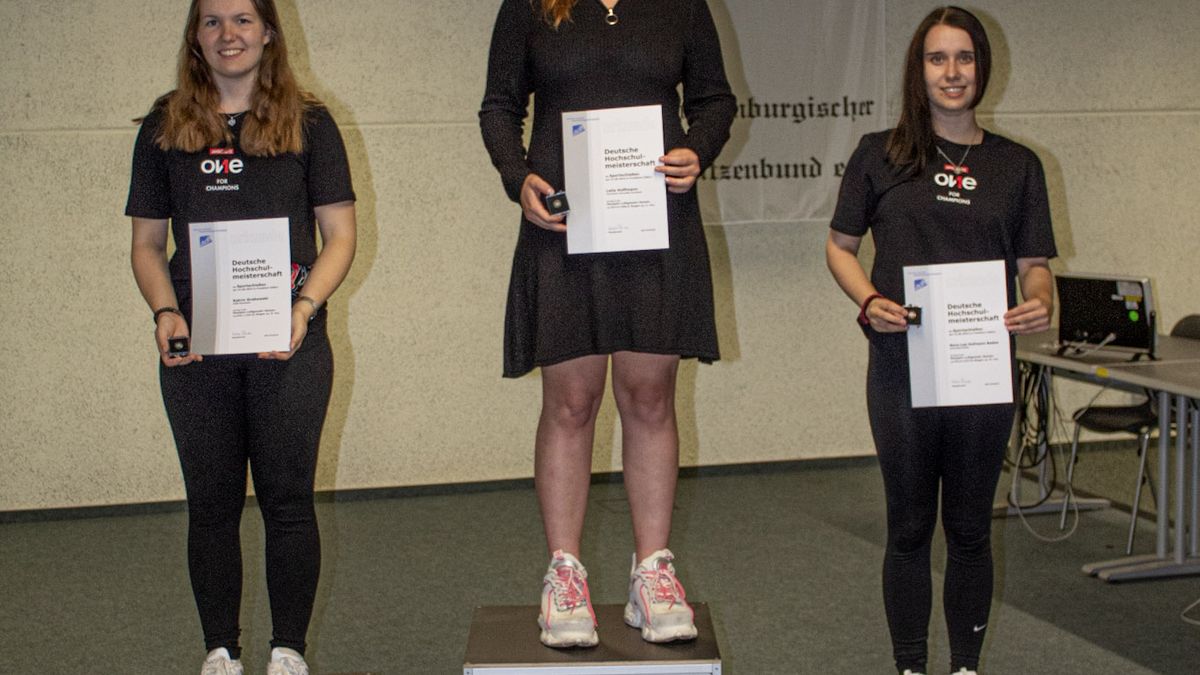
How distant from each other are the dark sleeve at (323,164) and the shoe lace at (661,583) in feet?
3.20

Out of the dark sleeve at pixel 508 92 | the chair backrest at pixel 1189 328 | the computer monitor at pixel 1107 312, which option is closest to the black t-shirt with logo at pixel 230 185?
the dark sleeve at pixel 508 92

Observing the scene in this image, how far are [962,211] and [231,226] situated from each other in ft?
4.84

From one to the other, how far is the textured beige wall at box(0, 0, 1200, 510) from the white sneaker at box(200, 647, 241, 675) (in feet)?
9.67

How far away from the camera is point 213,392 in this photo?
242 centimetres

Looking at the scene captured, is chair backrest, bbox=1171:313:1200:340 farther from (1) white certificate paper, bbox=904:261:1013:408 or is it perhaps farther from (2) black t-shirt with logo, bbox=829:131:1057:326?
(1) white certificate paper, bbox=904:261:1013:408

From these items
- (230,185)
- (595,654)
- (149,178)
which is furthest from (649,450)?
(149,178)

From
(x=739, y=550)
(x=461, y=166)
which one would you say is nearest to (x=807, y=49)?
(x=461, y=166)

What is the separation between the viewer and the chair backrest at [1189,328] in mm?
4762

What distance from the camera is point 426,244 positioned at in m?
5.44

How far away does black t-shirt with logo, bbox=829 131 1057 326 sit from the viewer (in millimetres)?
2561

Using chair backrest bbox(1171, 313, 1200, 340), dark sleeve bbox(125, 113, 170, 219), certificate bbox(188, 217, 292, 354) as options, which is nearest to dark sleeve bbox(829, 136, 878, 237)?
certificate bbox(188, 217, 292, 354)

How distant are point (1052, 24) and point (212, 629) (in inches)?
196

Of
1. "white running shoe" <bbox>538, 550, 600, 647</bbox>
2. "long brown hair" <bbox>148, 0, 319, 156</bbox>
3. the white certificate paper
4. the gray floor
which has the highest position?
"long brown hair" <bbox>148, 0, 319, 156</bbox>

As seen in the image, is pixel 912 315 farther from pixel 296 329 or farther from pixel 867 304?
pixel 296 329
